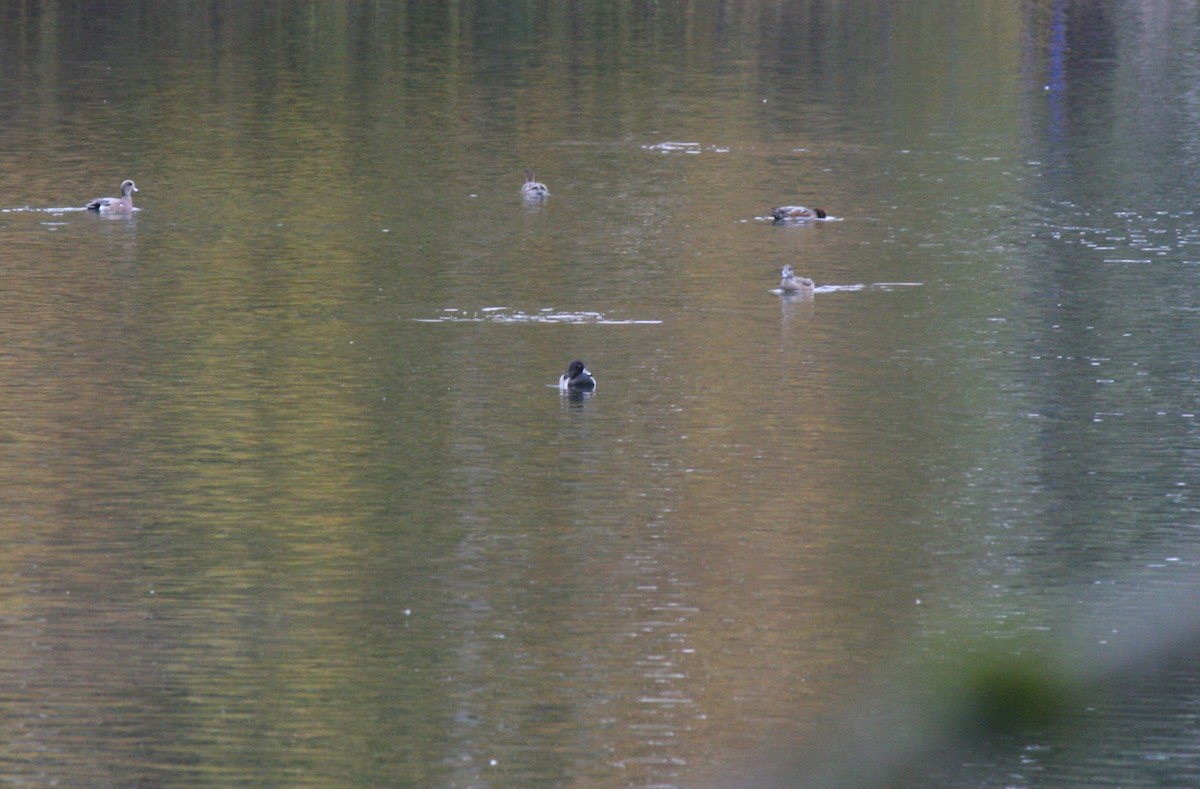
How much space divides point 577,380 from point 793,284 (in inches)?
251

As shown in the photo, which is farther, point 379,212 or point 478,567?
point 379,212

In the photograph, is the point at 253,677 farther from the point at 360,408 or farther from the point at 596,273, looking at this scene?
the point at 596,273

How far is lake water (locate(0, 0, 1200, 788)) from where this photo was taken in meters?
10.3

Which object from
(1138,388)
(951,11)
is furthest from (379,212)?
(951,11)

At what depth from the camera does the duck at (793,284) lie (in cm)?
2520

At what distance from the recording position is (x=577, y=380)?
19516mm

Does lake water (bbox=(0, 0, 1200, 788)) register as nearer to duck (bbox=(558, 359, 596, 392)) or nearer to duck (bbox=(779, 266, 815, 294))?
duck (bbox=(558, 359, 596, 392))

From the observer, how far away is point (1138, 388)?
65.9 feet

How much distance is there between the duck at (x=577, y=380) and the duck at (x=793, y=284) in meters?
6.11

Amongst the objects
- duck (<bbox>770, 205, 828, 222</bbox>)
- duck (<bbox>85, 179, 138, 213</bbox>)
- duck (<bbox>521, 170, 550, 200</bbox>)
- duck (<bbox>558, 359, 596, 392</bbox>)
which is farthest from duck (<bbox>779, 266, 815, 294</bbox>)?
duck (<bbox>85, 179, 138, 213</bbox>)

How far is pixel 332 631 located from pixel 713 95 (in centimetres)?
3737

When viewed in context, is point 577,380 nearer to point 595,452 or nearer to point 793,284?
point 595,452

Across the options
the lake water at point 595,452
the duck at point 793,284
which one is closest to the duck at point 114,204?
the lake water at point 595,452

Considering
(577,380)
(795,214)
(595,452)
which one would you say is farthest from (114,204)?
(595,452)
